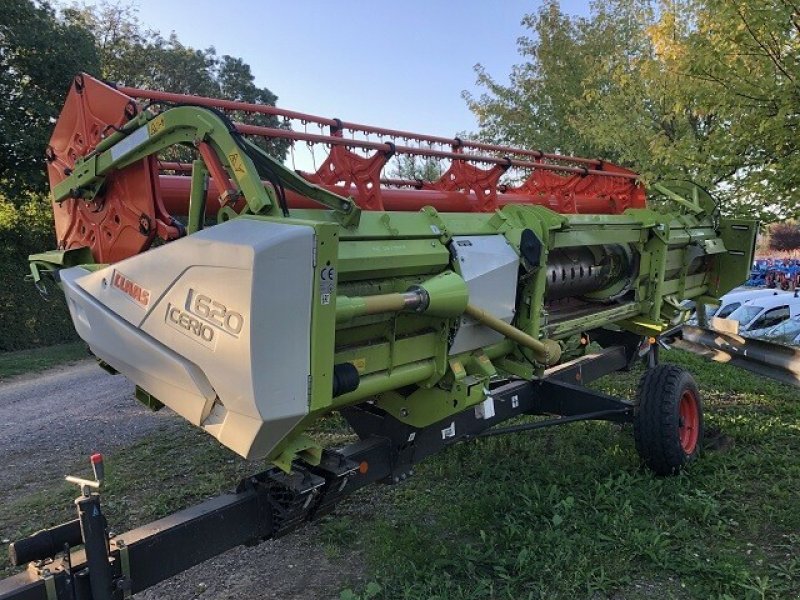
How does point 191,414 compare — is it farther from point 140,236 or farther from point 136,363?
point 140,236

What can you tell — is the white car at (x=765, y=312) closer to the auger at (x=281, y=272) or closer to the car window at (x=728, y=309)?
the car window at (x=728, y=309)

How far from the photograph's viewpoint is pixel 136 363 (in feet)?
8.75

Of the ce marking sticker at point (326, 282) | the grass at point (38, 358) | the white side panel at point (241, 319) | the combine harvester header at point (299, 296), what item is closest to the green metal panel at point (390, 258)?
the combine harvester header at point (299, 296)

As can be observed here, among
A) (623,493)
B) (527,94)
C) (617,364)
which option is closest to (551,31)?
(527,94)

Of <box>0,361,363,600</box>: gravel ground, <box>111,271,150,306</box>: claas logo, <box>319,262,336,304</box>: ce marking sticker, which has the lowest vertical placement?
<box>0,361,363,600</box>: gravel ground

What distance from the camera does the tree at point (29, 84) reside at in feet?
41.9

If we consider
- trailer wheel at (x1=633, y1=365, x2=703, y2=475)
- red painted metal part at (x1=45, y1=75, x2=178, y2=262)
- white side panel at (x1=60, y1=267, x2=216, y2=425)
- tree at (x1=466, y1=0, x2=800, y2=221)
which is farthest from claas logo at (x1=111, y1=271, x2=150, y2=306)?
tree at (x1=466, y1=0, x2=800, y2=221)

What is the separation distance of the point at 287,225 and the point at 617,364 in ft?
13.8

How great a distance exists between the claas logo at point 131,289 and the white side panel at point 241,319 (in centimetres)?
2

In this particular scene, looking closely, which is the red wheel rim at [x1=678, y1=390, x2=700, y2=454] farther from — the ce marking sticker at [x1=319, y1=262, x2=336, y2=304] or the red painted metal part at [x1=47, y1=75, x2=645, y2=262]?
the ce marking sticker at [x1=319, y1=262, x2=336, y2=304]

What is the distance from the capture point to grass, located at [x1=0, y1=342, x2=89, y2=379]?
11000 millimetres

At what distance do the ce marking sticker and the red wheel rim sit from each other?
3501 mm

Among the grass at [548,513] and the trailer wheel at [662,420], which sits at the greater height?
the trailer wheel at [662,420]

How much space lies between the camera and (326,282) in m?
2.33
